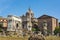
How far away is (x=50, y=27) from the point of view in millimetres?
104812

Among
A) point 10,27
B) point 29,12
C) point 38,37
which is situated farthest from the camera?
point 29,12

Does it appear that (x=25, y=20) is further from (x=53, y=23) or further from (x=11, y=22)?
(x=11, y=22)

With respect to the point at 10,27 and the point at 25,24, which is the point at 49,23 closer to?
the point at 25,24

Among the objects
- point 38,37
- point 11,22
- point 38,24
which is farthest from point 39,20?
point 38,37

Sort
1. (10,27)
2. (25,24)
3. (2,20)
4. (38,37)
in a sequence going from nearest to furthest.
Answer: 1. (38,37)
2. (10,27)
3. (25,24)
4. (2,20)

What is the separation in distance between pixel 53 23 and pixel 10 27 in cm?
6106

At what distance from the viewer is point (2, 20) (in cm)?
10025

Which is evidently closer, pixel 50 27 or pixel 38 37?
pixel 38 37

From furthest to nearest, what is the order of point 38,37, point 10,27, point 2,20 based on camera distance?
point 2,20, point 10,27, point 38,37

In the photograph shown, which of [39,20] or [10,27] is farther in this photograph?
[39,20]

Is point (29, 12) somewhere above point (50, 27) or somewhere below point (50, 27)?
above

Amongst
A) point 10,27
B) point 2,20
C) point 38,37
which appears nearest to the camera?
point 38,37

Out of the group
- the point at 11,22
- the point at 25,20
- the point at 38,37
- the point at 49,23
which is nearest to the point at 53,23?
the point at 49,23

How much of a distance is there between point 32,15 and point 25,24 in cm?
2152
